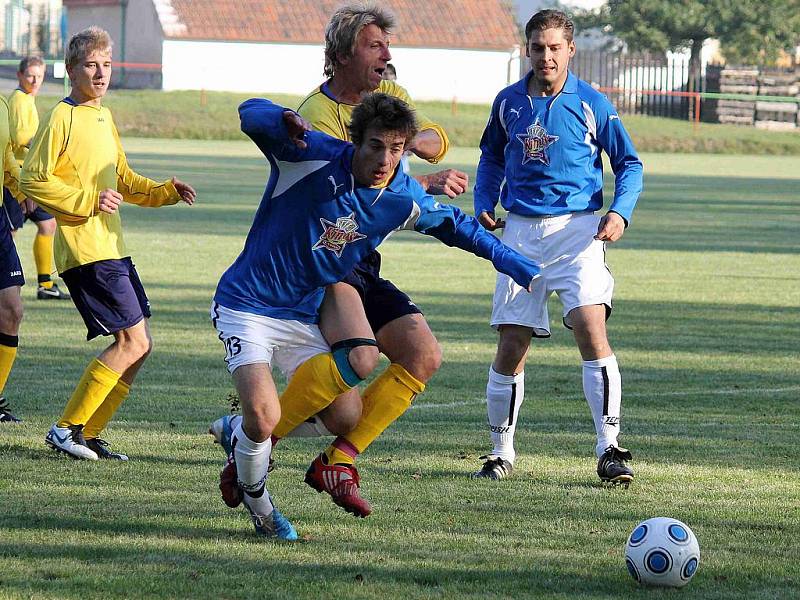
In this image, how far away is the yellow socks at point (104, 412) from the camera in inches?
288

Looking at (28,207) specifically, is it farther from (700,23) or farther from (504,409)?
(700,23)

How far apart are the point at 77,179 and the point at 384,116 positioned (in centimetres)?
248

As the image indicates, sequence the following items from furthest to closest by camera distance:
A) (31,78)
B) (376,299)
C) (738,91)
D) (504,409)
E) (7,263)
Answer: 1. (738,91)
2. (31,78)
3. (7,263)
4. (504,409)
5. (376,299)

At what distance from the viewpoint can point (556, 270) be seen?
7.13m

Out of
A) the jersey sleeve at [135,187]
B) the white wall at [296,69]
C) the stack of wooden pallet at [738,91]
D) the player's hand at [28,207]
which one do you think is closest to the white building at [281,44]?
the white wall at [296,69]

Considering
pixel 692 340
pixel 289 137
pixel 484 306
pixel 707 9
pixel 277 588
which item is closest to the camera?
pixel 277 588

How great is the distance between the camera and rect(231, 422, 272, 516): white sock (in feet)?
18.2

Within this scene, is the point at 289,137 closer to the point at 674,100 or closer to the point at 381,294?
the point at 381,294

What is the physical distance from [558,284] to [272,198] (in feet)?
6.56

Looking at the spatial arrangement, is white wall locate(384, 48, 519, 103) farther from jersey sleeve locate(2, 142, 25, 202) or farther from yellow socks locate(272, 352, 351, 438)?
yellow socks locate(272, 352, 351, 438)

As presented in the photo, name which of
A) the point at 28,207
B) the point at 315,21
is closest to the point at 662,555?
the point at 28,207

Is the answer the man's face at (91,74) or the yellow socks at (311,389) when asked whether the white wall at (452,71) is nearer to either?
the man's face at (91,74)

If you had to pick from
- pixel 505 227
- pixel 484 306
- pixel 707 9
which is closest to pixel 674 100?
pixel 707 9

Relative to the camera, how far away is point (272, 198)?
559cm
